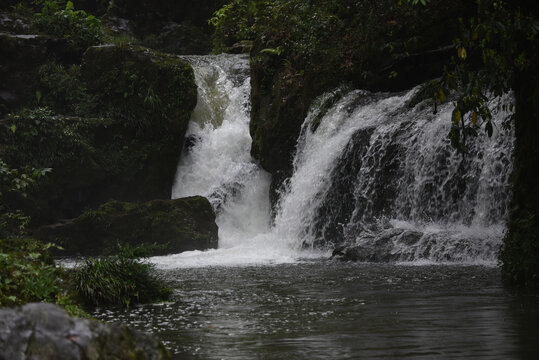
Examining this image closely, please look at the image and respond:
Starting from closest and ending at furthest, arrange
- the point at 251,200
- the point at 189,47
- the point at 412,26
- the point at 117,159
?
the point at 412,26 < the point at 251,200 < the point at 117,159 < the point at 189,47

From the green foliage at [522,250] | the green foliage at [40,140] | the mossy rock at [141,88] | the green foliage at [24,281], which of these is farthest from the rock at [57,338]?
the mossy rock at [141,88]

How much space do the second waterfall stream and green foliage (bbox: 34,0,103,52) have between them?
4976 millimetres

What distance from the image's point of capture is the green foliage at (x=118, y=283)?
7.72 metres

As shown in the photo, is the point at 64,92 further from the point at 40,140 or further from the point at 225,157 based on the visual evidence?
the point at 225,157

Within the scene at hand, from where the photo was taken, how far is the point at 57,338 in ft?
11.3

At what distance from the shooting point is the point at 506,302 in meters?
6.92

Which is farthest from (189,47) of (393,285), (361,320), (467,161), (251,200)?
(361,320)

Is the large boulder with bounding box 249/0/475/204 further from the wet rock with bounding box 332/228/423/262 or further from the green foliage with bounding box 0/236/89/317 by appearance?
the green foliage with bounding box 0/236/89/317

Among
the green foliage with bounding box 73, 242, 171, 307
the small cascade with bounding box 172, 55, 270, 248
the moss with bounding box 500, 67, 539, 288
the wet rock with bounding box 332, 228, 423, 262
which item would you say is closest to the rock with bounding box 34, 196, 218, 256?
the small cascade with bounding box 172, 55, 270, 248

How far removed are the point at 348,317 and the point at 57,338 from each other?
139 inches

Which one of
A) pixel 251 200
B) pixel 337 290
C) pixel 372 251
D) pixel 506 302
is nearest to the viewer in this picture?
pixel 506 302

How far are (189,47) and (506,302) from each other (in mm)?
28030

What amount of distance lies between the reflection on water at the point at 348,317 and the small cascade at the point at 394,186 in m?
2.09

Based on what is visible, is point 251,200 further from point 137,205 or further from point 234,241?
point 137,205
